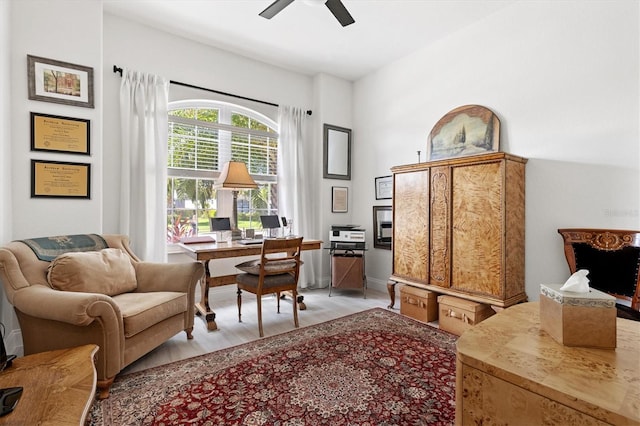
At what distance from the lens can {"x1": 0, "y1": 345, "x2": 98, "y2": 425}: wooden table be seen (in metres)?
1.03

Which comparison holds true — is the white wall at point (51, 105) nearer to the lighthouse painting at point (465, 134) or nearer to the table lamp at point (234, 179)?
the table lamp at point (234, 179)

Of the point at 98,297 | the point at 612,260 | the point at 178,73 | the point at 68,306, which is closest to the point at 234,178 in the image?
the point at 178,73

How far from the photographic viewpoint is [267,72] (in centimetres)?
444

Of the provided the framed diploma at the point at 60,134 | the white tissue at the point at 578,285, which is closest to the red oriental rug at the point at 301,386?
the white tissue at the point at 578,285

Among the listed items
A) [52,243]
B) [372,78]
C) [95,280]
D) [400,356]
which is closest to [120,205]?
[52,243]

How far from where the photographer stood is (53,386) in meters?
1.23

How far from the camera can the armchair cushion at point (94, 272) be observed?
2.22 m

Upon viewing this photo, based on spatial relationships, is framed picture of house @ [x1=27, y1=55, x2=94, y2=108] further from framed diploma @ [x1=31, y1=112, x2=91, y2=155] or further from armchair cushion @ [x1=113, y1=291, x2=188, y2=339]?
armchair cushion @ [x1=113, y1=291, x2=188, y2=339]

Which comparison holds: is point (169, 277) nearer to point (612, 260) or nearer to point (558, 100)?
point (612, 260)

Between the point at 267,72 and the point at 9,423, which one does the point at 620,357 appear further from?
the point at 267,72

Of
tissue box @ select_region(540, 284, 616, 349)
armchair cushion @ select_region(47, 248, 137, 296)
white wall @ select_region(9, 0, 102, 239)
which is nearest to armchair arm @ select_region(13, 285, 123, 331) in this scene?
armchair cushion @ select_region(47, 248, 137, 296)

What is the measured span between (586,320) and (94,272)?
2.87 meters

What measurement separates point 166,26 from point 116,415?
147 inches

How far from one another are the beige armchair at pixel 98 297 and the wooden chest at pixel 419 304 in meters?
2.13
